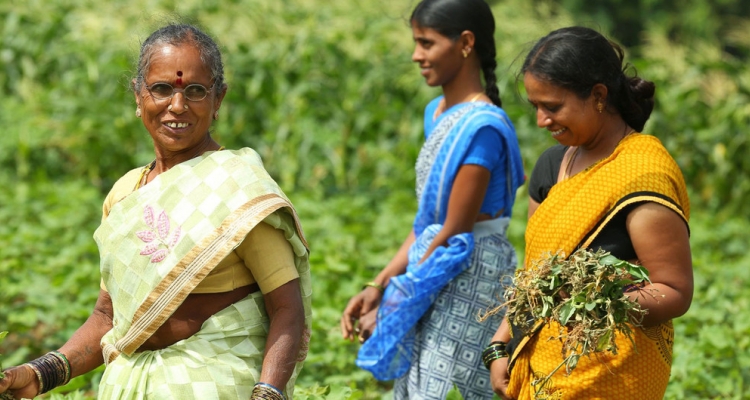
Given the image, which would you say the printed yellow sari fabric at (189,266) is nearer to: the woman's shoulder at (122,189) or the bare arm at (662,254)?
the woman's shoulder at (122,189)

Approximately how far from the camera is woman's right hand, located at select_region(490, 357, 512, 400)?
9.84 ft

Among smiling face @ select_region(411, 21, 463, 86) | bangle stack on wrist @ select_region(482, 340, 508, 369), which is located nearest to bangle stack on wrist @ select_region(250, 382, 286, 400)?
bangle stack on wrist @ select_region(482, 340, 508, 369)

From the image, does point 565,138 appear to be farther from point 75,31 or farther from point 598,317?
point 75,31

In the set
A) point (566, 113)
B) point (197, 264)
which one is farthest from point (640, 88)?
point (197, 264)

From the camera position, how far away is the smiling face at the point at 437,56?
3.73 meters

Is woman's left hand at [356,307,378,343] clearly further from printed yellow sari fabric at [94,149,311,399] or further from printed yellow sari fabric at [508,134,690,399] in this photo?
printed yellow sari fabric at [94,149,311,399]

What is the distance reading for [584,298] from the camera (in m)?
2.45

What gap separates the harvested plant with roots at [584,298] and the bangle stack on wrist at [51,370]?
130 cm

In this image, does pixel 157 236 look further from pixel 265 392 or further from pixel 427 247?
pixel 427 247

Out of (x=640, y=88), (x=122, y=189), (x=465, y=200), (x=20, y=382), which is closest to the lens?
(x=20, y=382)

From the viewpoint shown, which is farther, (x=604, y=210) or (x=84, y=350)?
(x=84, y=350)

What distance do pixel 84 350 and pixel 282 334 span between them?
68 centimetres

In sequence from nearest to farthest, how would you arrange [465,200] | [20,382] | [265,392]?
[265,392]
[20,382]
[465,200]

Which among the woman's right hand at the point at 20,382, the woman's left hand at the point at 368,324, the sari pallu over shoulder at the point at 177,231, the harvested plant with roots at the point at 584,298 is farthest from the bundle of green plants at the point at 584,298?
the woman's right hand at the point at 20,382
